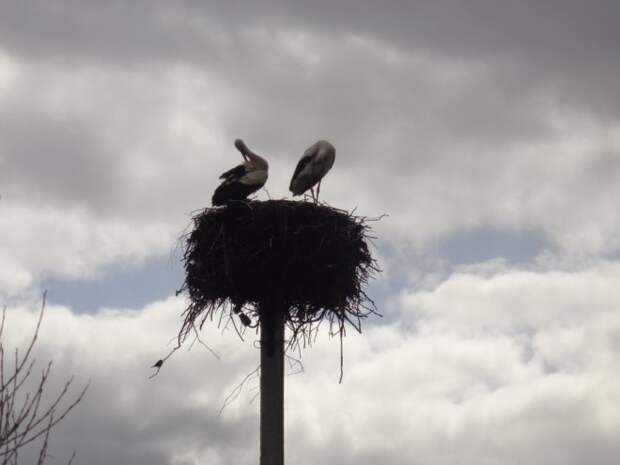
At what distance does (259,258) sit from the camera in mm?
7527

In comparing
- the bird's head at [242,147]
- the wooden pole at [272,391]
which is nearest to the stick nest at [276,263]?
the wooden pole at [272,391]

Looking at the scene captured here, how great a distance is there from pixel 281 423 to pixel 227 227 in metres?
1.76

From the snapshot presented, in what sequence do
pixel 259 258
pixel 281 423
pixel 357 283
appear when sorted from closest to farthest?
pixel 281 423 → pixel 259 258 → pixel 357 283

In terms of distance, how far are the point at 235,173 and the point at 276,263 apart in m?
1.64

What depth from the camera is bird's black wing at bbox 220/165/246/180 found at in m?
8.86

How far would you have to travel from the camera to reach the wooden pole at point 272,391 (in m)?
6.77

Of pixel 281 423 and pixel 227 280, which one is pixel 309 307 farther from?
pixel 281 423

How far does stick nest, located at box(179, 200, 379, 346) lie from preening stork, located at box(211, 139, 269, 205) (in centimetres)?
41

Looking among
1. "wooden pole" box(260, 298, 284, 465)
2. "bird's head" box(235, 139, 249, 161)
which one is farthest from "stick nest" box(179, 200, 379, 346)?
"bird's head" box(235, 139, 249, 161)

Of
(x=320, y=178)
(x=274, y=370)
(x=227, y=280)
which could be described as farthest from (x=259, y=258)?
(x=320, y=178)

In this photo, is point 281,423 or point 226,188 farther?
point 226,188

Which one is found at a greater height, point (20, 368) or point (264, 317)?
point (264, 317)

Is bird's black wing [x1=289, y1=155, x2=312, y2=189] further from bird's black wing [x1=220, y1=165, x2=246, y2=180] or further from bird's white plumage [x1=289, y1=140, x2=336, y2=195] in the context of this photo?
bird's black wing [x1=220, y1=165, x2=246, y2=180]

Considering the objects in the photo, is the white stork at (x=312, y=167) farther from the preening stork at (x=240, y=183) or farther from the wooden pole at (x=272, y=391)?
the wooden pole at (x=272, y=391)
